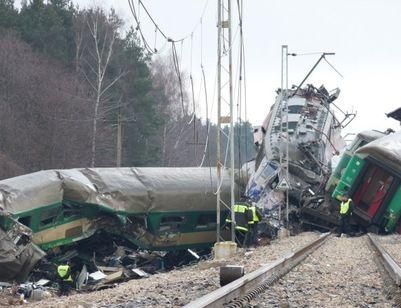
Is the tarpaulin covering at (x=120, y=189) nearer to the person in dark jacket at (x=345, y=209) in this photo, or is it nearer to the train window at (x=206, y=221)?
the train window at (x=206, y=221)

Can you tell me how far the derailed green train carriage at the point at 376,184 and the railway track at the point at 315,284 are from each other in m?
6.43

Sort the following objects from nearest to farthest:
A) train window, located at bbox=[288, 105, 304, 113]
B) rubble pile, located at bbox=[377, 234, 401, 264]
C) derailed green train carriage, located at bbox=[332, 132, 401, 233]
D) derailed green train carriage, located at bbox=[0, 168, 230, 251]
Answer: rubble pile, located at bbox=[377, 234, 401, 264]
derailed green train carriage, located at bbox=[0, 168, 230, 251]
derailed green train carriage, located at bbox=[332, 132, 401, 233]
train window, located at bbox=[288, 105, 304, 113]

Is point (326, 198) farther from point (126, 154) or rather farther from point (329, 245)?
point (126, 154)

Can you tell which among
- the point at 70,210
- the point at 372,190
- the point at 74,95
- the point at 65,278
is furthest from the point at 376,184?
the point at 74,95

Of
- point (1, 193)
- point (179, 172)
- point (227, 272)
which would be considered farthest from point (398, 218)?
point (227, 272)

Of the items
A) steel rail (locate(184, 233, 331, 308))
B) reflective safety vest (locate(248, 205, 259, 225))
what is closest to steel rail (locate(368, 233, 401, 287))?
steel rail (locate(184, 233, 331, 308))

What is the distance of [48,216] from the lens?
15.2 metres

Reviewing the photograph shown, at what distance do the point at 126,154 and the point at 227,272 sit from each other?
1686 inches

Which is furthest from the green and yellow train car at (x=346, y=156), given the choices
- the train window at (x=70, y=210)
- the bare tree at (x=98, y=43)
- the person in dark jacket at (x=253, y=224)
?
the bare tree at (x=98, y=43)

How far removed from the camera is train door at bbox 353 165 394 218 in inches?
757

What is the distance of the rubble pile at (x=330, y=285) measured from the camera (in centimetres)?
694

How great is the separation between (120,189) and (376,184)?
747 cm

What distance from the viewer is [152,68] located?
57688 millimetres

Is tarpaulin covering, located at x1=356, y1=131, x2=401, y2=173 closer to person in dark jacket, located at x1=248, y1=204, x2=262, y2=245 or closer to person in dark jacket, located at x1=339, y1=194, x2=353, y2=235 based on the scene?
person in dark jacket, located at x1=339, y1=194, x2=353, y2=235
